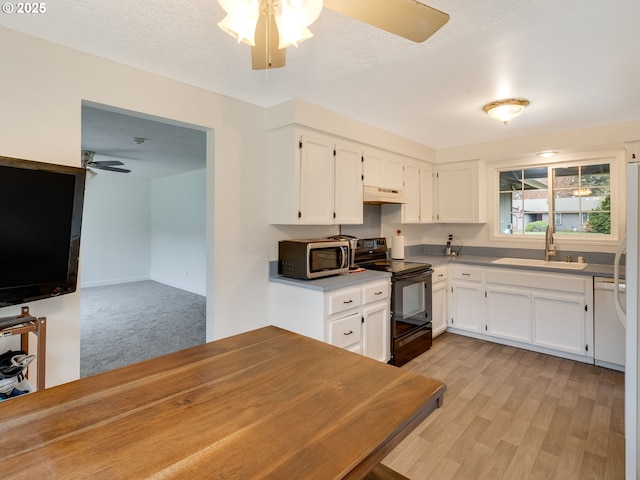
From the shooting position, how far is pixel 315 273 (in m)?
2.76

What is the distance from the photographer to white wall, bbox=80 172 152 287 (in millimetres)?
6895

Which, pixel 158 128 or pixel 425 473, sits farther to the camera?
pixel 158 128

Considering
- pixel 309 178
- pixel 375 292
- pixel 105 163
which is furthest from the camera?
pixel 105 163

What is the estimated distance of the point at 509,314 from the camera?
3.61 meters

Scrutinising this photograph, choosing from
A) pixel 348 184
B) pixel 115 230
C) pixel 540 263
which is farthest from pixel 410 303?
pixel 115 230

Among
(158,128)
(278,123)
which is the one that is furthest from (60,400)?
(158,128)

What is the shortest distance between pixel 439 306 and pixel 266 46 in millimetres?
3400

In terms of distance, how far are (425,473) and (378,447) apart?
4.70ft

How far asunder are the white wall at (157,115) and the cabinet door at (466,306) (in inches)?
94.7

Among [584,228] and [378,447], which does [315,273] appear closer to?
[378,447]

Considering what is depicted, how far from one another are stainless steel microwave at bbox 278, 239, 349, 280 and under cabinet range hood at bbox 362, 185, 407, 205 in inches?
23.8

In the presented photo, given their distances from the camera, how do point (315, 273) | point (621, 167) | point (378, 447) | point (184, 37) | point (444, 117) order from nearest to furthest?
point (378, 447) → point (184, 37) → point (315, 273) → point (444, 117) → point (621, 167)

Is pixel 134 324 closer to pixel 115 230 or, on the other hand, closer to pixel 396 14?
pixel 115 230

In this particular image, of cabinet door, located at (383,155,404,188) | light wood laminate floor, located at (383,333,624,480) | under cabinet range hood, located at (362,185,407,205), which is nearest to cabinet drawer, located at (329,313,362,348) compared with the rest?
light wood laminate floor, located at (383,333,624,480)
